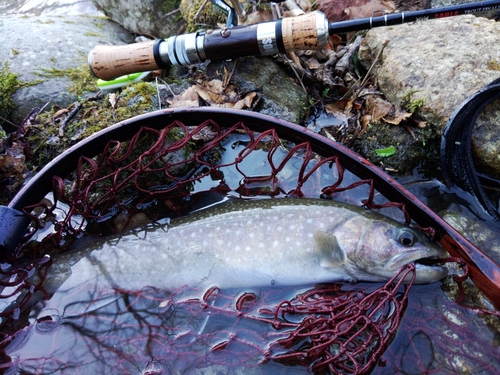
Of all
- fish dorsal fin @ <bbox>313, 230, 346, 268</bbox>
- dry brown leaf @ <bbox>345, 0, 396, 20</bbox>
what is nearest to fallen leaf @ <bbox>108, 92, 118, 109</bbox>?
fish dorsal fin @ <bbox>313, 230, 346, 268</bbox>

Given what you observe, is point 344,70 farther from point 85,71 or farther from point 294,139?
point 85,71

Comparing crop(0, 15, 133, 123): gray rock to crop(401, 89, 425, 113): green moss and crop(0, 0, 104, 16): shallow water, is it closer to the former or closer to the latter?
crop(0, 0, 104, 16): shallow water

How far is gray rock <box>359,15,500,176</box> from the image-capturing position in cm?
301

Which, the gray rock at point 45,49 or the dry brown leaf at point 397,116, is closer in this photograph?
the dry brown leaf at point 397,116

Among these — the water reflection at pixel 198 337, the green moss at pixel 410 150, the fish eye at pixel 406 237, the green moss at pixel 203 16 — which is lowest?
the water reflection at pixel 198 337

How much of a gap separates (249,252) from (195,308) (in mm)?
493

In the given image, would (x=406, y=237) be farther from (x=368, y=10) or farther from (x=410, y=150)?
(x=368, y=10)

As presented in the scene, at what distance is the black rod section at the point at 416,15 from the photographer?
8.67 feet

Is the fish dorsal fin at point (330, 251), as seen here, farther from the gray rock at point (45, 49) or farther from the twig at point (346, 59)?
the gray rock at point (45, 49)

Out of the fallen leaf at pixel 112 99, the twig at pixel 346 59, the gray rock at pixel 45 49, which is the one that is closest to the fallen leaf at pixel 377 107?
the twig at pixel 346 59

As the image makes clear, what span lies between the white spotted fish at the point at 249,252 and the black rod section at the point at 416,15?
54.0 inches

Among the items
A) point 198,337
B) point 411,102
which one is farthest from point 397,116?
point 198,337

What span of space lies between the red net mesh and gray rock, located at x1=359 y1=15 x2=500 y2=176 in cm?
89

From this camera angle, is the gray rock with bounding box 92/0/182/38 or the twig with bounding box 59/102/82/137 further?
the gray rock with bounding box 92/0/182/38
